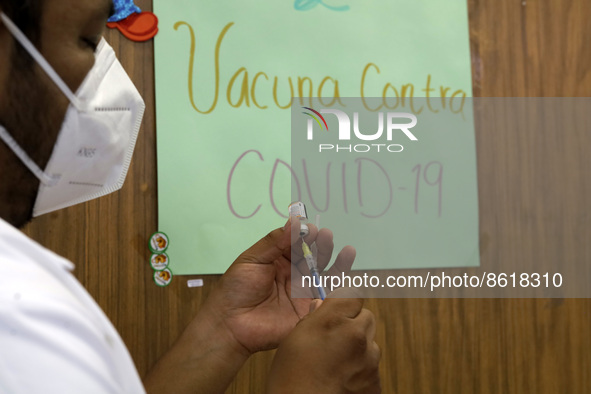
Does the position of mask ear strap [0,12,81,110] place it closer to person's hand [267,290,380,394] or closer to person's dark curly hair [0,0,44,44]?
person's dark curly hair [0,0,44,44]

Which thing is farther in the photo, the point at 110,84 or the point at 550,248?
the point at 550,248

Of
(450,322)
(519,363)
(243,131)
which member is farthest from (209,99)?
(519,363)

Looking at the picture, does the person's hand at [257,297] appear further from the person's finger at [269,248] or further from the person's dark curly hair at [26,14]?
the person's dark curly hair at [26,14]

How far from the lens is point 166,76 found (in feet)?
2.22

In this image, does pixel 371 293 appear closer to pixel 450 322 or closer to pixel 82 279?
pixel 450 322

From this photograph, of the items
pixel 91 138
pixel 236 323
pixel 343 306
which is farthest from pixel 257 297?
pixel 91 138

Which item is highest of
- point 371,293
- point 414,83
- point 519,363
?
point 414,83

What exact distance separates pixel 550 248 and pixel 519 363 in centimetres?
17

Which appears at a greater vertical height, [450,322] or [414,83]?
[414,83]

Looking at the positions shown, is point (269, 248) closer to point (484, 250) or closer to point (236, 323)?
point (236, 323)

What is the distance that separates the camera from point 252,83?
70cm

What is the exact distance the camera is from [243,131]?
690 mm

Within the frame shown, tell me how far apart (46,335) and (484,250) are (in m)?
0.60

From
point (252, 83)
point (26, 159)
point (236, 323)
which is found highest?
point (252, 83)
